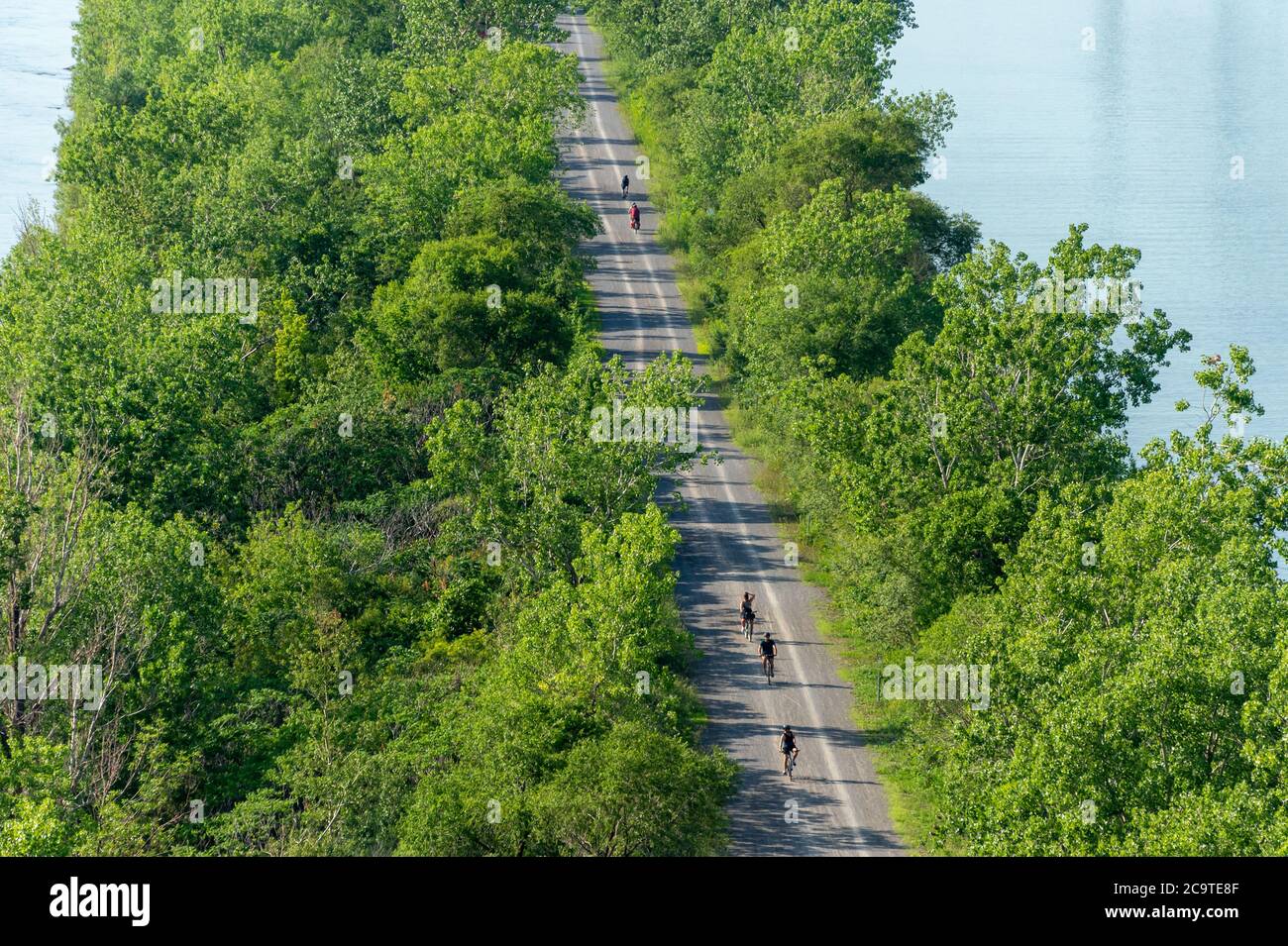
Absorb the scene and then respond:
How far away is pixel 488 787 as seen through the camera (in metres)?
46.1

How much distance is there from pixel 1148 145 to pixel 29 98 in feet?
323

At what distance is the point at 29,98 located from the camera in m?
158

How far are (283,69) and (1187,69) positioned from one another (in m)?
88.4

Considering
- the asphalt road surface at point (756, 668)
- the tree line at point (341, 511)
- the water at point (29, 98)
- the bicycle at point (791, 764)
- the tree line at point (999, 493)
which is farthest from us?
the water at point (29, 98)

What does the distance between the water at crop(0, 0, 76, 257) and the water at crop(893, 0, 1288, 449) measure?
225ft

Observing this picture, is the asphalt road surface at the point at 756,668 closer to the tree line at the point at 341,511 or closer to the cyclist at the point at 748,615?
the cyclist at the point at 748,615

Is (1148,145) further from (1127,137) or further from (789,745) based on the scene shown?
(789,745)

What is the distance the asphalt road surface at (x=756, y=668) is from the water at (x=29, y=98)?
166 ft

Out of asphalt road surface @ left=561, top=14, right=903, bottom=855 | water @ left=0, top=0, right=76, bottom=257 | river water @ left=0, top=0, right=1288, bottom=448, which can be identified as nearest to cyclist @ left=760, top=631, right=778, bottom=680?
asphalt road surface @ left=561, top=14, right=903, bottom=855

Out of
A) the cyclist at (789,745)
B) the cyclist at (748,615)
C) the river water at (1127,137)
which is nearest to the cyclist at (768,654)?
the cyclist at (748,615)

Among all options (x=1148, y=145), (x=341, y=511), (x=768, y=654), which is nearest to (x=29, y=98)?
(x=1148, y=145)

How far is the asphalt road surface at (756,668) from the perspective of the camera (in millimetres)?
49625

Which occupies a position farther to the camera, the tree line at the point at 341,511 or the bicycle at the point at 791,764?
the bicycle at the point at 791,764
